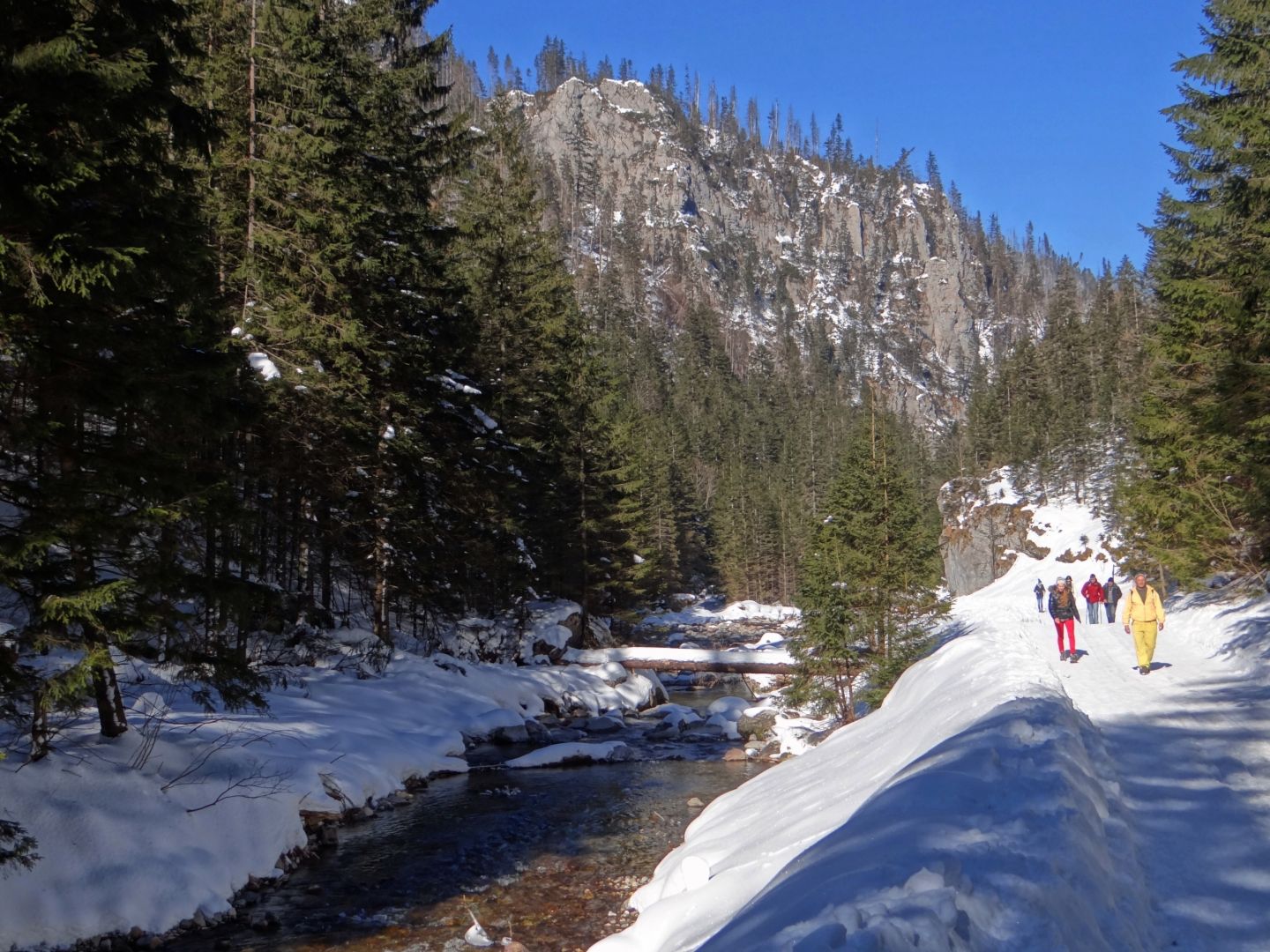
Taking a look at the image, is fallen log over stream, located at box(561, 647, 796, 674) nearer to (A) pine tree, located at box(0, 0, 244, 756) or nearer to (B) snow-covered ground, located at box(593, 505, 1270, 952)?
(B) snow-covered ground, located at box(593, 505, 1270, 952)

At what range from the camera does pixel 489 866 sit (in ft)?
38.0

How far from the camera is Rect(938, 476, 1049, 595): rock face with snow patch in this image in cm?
5281

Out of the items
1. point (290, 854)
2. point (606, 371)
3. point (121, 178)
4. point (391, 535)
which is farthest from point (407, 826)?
point (606, 371)

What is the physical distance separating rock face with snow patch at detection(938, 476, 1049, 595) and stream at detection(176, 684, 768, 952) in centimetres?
4159

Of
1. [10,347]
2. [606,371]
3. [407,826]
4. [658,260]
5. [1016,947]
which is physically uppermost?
[658,260]

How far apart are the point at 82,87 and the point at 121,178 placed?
0.82 metres

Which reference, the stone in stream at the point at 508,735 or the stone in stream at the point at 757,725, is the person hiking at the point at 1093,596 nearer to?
the stone in stream at the point at 757,725

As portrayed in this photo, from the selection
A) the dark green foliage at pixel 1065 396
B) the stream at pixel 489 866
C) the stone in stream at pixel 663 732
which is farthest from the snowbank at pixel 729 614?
the stream at pixel 489 866

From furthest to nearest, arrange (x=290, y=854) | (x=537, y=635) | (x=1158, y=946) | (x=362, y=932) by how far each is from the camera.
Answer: (x=537, y=635)
(x=290, y=854)
(x=362, y=932)
(x=1158, y=946)

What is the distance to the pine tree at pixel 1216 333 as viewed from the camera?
1460cm

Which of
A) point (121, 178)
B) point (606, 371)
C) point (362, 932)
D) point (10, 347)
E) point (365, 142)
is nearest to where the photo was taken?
point (10, 347)

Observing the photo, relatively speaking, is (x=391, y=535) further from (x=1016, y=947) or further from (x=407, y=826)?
(x=1016, y=947)

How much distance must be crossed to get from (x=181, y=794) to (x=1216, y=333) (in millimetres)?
22898

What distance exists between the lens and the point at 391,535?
65.2ft
